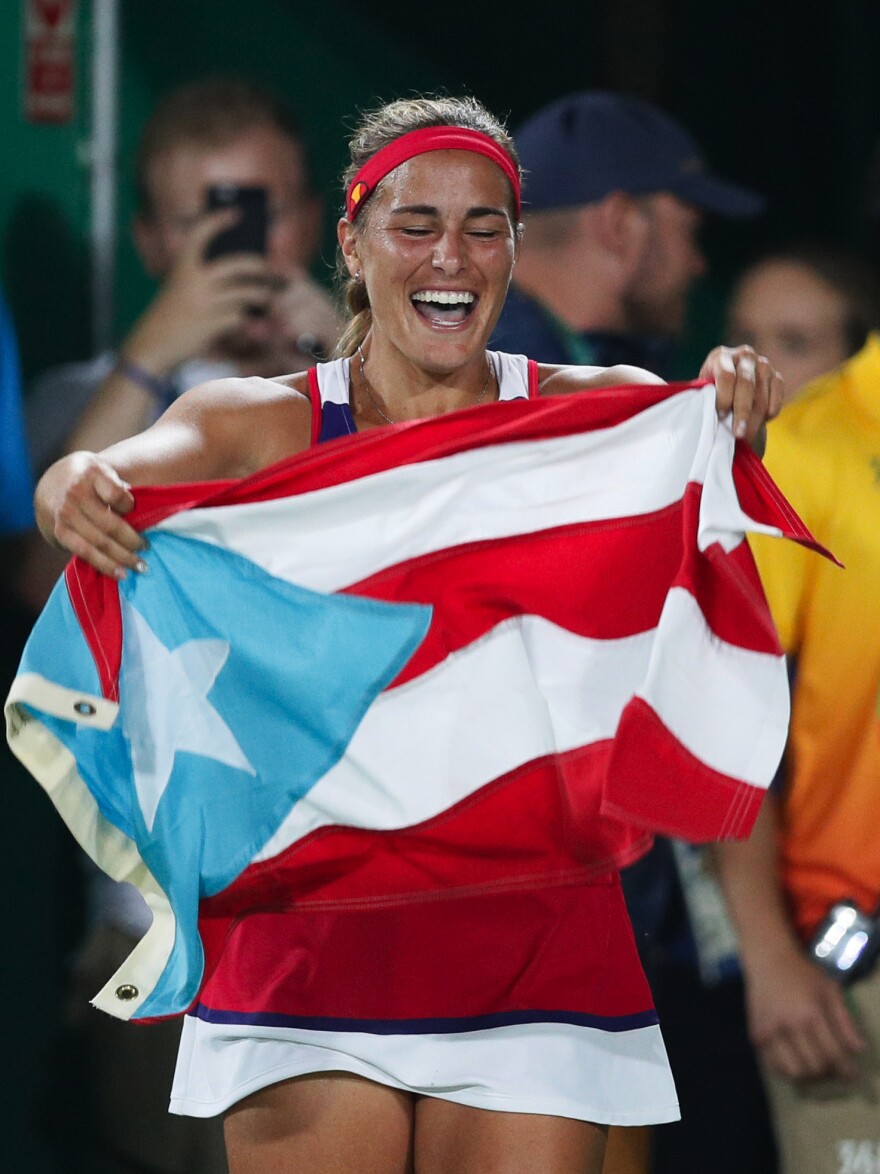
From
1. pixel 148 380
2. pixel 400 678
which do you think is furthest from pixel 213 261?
pixel 400 678

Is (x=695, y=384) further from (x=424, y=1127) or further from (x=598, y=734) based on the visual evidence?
(x=424, y=1127)

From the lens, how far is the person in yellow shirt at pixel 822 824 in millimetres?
3021

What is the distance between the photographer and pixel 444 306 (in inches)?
98.3

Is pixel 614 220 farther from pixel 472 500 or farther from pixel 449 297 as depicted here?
pixel 472 500

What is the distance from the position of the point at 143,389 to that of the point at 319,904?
1752mm

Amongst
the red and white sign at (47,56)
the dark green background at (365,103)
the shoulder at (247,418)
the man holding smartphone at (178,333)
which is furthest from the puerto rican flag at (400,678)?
the red and white sign at (47,56)

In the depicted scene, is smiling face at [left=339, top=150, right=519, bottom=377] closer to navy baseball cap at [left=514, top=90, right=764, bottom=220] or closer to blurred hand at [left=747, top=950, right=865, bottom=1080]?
blurred hand at [left=747, top=950, right=865, bottom=1080]

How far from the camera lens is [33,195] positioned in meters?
4.11

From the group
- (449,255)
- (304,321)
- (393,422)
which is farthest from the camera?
(304,321)

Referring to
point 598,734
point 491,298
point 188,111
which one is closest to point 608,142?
point 188,111

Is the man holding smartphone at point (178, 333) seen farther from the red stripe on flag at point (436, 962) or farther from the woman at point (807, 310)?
the red stripe on flag at point (436, 962)

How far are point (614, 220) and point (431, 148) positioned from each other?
1.56 m

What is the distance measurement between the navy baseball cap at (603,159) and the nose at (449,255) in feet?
5.01

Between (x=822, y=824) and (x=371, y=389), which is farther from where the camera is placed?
(x=822, y=824)
